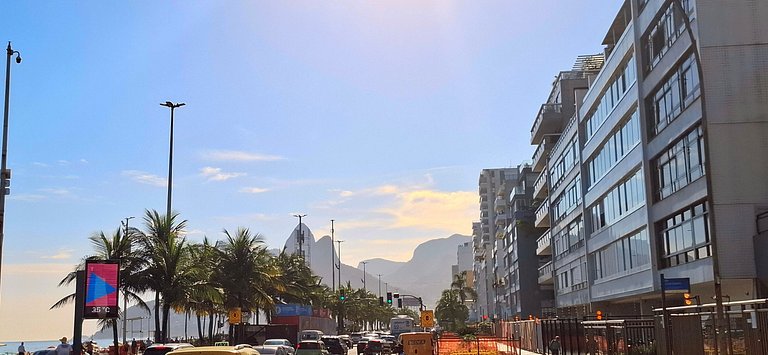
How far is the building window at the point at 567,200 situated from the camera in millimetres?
56400

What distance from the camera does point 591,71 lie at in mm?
62562

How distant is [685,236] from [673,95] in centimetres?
601

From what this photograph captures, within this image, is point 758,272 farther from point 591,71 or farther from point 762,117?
point 591,71

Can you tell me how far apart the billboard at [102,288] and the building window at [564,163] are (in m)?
38.9

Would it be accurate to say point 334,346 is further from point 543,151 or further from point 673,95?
point 543,151

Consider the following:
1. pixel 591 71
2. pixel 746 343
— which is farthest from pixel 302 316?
pixel 746 343

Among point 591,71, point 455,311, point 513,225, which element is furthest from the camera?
point 455,311

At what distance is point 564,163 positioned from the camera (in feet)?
204

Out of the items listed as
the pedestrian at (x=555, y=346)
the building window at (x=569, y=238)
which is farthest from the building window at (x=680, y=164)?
the building window at (x=569, y=238)

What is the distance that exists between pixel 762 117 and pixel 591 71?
107ft

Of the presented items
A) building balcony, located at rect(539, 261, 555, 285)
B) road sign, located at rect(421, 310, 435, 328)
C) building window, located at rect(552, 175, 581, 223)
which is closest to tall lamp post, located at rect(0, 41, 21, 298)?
road sign, located at rect(421, 310, 435, 328)

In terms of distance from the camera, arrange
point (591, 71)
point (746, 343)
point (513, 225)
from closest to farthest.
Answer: point (746, 343) < point (591, 71) < point (513, 225)

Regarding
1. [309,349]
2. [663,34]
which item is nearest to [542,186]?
[663,34]

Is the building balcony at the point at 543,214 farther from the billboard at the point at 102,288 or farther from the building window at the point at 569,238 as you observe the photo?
the billboard at the point at 102,288
